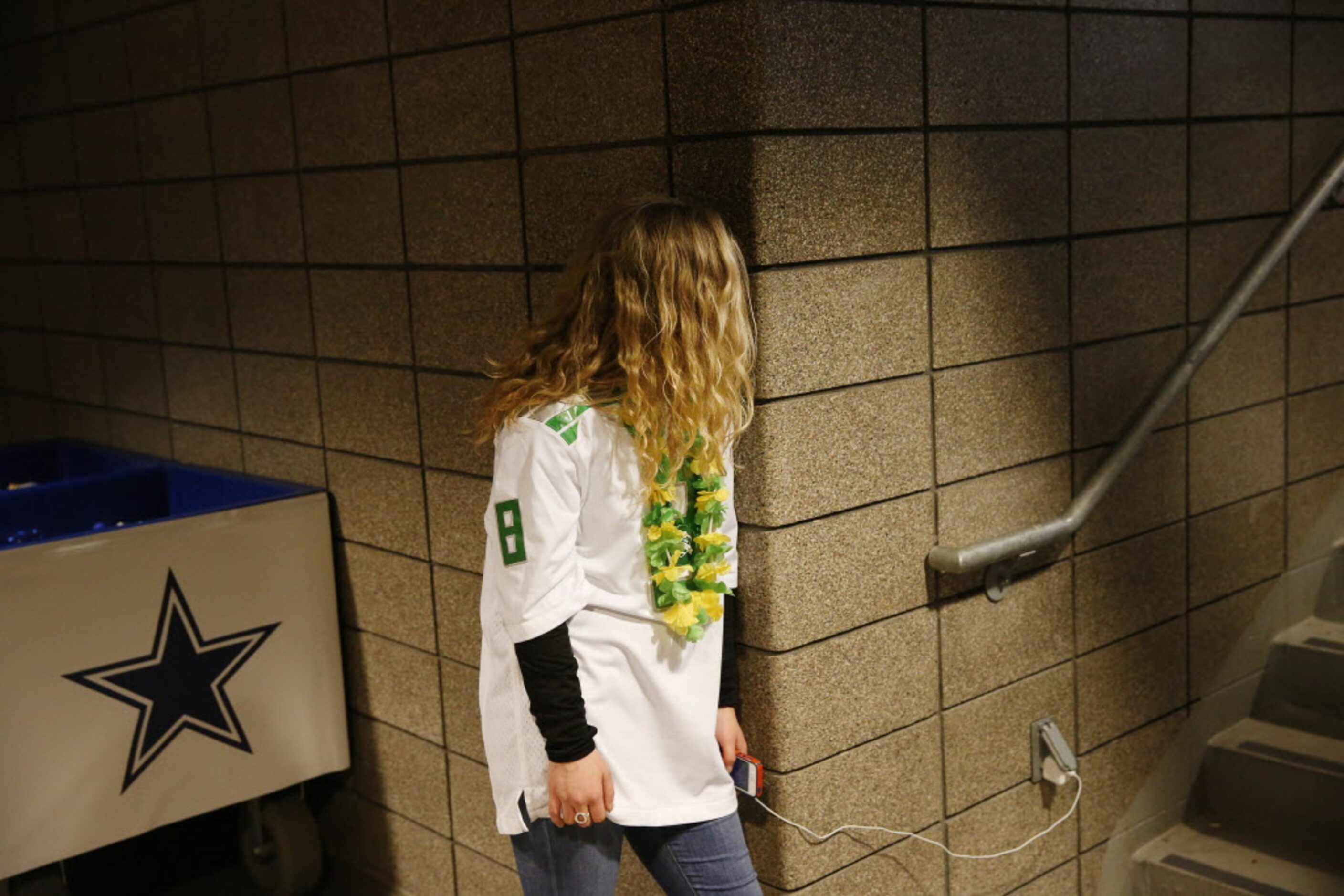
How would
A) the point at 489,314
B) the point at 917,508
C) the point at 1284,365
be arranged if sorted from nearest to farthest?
1. the point at 917,508
2. the point at 489,314
3. the point at 1284,365

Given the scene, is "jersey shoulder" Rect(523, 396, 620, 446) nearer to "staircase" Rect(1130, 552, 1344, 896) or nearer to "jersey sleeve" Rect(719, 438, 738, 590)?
"jersey sleeve" Rect(719, 438, 738, 590)

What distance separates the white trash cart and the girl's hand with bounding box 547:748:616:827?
1330 mm

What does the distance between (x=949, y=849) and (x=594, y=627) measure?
973mm

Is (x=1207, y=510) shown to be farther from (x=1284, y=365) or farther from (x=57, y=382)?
(x=57, y=382)

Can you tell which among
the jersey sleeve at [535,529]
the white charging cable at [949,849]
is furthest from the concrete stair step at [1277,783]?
the jersey sleeve at [535,529]

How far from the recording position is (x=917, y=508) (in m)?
2.40

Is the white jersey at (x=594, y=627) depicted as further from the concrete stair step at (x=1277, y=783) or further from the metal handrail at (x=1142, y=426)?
the concrete stair step at (x=1277, y=783)

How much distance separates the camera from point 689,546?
6.70 ft

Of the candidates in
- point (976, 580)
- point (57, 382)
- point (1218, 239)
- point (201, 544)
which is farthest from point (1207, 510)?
point (57, 382)

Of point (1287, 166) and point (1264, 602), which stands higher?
point (1287, 166)

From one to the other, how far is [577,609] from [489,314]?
855mm

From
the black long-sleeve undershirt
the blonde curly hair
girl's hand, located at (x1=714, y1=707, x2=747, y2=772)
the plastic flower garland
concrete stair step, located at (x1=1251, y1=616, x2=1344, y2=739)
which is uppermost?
the blonde curly hair

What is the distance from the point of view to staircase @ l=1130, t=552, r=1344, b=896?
2.80m

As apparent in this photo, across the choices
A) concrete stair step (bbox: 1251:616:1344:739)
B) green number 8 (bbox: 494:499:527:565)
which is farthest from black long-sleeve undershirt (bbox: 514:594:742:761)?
concrete stair step (bbox: 1251:616:1344:739)
